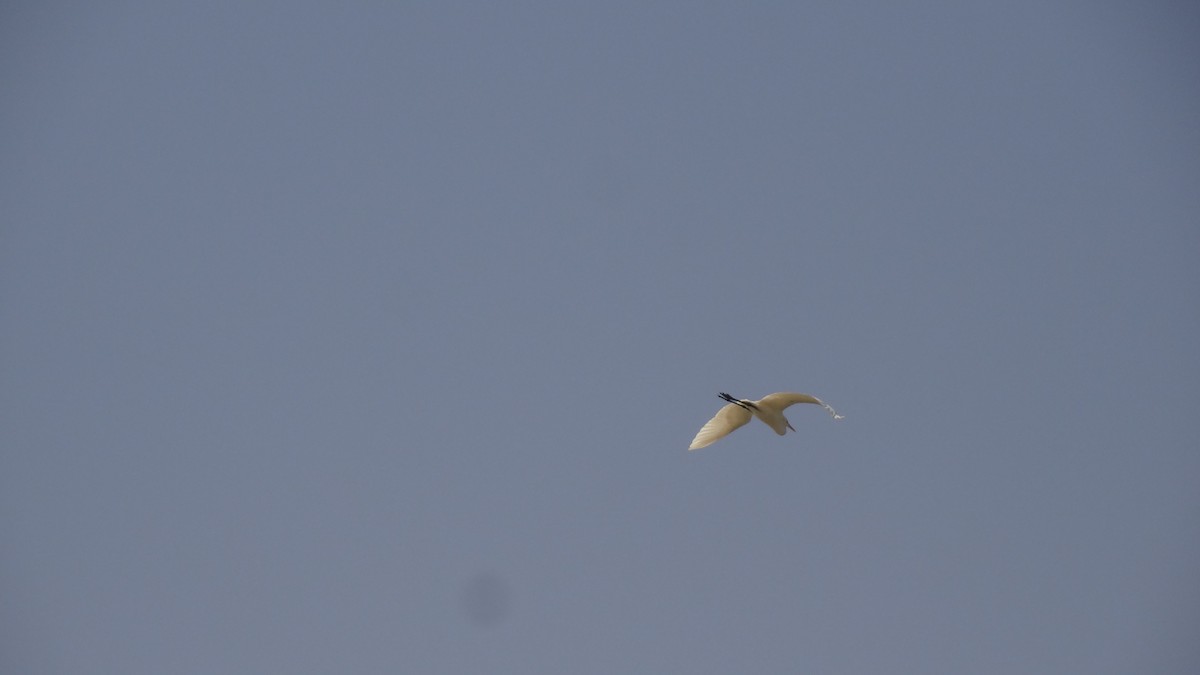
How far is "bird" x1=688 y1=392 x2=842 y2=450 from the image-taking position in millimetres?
48781

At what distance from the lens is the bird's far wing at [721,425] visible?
49.5 m

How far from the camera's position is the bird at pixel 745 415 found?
48.8 metres

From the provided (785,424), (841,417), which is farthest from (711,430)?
(841,417)

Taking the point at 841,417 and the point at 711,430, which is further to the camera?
the point at 711,430

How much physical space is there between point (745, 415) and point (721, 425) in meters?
0.64

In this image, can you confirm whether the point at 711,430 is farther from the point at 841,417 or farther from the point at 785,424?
the point at 841,417

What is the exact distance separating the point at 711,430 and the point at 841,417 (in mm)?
5318

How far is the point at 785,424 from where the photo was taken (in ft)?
163

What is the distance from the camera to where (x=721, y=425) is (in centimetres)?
4978

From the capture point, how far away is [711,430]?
1965 inches

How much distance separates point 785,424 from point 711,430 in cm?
181

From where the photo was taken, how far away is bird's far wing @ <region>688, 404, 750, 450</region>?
4950 centimetres

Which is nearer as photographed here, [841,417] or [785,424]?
[841,417]

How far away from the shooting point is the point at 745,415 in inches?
1955
